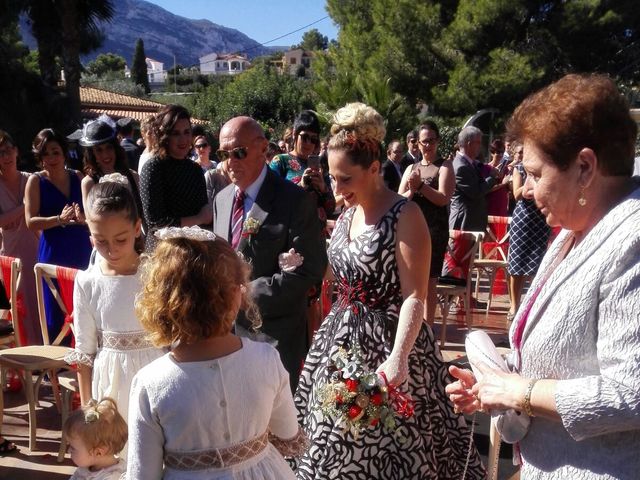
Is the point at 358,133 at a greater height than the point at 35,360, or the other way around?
the point at 358,133

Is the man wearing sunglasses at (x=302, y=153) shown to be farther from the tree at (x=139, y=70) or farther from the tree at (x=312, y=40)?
the tree at (x=312, y=40)

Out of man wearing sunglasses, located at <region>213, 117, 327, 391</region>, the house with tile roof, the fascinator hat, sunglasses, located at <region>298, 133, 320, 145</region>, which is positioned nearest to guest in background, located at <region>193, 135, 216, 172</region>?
sunglasses, located at <region>298, 133, 320, 145</region>

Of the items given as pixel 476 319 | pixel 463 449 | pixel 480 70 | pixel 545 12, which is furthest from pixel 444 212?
pixel 545 12

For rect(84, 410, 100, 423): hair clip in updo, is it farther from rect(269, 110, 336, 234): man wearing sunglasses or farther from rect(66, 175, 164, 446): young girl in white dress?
rect(269, 110, 336, 234): man wearing sunglasses

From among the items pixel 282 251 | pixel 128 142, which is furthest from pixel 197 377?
pixel 128 142

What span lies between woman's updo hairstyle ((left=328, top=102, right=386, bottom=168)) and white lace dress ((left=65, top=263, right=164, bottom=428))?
1.17 metres

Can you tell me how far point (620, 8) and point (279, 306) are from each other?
2808 centimetres

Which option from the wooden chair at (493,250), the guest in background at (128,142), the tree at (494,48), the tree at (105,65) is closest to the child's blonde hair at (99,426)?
the wooden chair at (493,250)

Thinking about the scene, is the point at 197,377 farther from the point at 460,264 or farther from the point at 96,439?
the point at 460,264

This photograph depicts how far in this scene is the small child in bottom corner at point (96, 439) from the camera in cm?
297

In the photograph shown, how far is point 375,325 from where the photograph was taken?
327 cm

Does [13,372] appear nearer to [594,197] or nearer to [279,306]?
[279,306]

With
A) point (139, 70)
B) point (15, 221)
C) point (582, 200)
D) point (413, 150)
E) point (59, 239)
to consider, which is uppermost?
point (139, 70)

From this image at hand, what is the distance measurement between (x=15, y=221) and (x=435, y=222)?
3653mm
